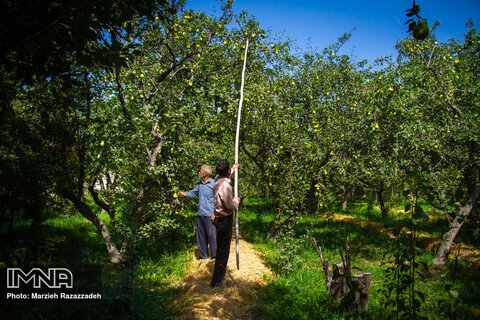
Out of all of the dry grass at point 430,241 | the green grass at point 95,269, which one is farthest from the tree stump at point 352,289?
the green grass at point 95,269

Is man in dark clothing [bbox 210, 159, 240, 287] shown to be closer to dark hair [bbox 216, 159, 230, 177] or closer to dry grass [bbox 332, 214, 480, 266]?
dark hair [bbox 216, 159, 230, 177]

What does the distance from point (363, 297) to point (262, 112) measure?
4333 mm

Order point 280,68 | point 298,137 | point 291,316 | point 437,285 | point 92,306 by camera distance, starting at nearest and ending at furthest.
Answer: point 92,306 → point 291,316 → point 437,285 → point 298,137 → point 280,68

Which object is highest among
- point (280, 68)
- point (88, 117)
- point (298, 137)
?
point (280, 68)

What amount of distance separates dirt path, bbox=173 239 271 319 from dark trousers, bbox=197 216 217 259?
221 millimetres

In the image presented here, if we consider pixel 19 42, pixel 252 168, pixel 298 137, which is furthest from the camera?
pixel 252 168

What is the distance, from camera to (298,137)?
642 cm

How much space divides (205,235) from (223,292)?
5.38ft

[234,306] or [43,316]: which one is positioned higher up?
[43,316]

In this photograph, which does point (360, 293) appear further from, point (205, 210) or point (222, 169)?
point (205, 210)

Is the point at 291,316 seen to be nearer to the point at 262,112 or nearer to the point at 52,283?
the point at 52,283

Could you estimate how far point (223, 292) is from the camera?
14.2 feet

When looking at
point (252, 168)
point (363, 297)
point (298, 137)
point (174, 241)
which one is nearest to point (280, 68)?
point (298, 137)

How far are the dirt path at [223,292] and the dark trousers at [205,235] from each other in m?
0.22
